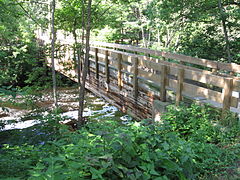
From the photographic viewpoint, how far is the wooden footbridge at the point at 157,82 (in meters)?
4.65

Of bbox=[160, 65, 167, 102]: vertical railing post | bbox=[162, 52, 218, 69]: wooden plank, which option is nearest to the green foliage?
bbox=[160, 65, 167, 102]: vertical railing post

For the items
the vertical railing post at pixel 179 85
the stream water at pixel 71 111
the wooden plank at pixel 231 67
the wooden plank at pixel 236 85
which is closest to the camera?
the wooden plank at pixel 236 85

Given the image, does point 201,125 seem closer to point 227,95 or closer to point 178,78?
point 227,95

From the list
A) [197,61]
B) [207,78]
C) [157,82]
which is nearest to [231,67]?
[197,61]

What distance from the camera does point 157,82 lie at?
6238 millimetres

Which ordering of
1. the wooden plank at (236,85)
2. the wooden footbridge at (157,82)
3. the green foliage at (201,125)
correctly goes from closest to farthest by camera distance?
the green foliage at (201,125) < the wooden plank at (236,85) < the wooden footbridge at (157,82)

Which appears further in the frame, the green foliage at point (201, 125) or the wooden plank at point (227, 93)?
the wooden plank at point (227, 93)

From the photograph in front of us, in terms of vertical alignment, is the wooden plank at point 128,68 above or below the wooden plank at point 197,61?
below

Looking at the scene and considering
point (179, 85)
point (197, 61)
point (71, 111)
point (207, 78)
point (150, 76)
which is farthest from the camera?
point (71, 111)

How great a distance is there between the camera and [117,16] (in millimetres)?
13820

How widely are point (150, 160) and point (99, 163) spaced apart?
19.6 inches

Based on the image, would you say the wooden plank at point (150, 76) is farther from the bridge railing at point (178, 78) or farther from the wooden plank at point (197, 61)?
the wooden plank at point (197, 61)

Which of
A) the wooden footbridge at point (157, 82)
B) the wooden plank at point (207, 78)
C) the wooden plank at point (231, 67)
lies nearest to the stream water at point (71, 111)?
the wooden footbridge at point (157, 82)

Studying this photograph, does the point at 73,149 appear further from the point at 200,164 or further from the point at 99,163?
the point at 200,164
